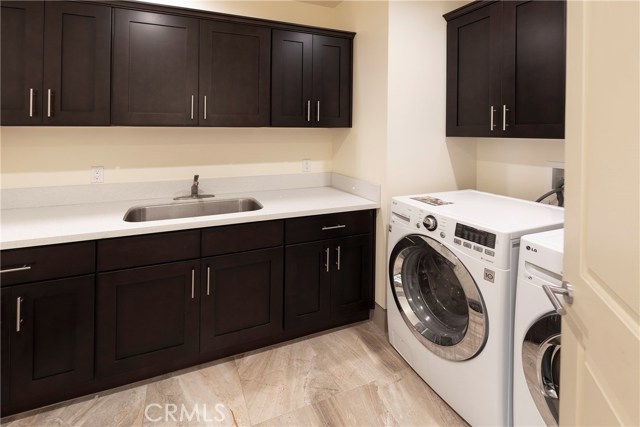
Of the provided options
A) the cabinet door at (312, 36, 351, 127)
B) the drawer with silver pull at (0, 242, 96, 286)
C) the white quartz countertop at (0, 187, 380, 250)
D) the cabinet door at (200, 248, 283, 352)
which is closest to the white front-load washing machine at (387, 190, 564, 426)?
the white quartz countertop at (0, 187, 380, 250)

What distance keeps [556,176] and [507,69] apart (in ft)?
2.26

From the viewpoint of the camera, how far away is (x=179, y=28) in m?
2.29

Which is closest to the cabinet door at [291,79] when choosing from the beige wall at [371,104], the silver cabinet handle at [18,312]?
the beige wall at [371,104]

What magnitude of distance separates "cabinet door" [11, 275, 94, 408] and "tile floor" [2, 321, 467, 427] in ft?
0.50

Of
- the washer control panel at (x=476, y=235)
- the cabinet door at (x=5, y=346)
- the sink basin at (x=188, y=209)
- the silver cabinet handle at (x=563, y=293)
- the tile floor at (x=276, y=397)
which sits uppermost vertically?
the sink basin at (x=188, y=209)

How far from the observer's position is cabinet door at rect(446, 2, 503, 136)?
2.21 metres

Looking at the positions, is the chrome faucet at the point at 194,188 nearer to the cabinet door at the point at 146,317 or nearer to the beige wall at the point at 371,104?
the cabinet door at the point at 146,317

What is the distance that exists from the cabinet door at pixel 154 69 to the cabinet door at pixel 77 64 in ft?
0.20

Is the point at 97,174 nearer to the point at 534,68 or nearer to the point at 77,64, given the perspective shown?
the point at 77,64

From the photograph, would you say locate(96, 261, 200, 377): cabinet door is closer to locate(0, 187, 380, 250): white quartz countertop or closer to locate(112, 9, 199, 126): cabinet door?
locate(0, 187, 380, 250): white quartz countertop

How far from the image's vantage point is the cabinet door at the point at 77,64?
2.00 m

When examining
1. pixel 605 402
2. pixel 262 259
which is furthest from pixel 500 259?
pixel 262 259

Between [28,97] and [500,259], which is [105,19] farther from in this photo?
[500,259]

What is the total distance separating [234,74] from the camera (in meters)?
2.47
